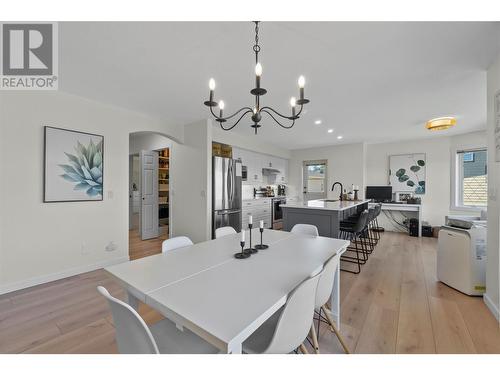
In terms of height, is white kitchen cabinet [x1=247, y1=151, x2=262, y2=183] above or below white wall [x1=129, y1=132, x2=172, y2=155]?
below

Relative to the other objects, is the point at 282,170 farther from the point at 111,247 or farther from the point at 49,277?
the point at 49,277

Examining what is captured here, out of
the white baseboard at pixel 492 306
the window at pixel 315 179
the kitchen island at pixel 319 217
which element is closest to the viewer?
the white baseboard at pixel 492 306

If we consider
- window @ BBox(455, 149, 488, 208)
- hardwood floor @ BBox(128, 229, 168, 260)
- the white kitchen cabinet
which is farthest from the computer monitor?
hardwood floor @ BBox(128, 229, 168, 260)

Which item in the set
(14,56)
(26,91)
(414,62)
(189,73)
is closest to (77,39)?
(14,56)

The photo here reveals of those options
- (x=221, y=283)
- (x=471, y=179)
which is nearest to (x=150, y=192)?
(x=221, y=283)

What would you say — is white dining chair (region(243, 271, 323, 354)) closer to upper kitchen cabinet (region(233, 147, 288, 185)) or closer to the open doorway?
the open doorway

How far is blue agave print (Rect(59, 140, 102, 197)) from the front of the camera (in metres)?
2.87

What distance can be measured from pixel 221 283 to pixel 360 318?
62.0 inches

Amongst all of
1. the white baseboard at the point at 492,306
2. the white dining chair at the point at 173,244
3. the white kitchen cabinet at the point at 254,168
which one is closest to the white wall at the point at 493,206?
the white baseboard at the point at 492,306

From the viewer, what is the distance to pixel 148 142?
5.45 m

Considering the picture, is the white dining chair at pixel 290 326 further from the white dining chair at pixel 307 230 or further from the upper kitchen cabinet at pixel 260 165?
the upper kitchen cabinet at pixel 260 165

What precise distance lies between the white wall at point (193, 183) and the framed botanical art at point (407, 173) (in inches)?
192

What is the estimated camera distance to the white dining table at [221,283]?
0.83 meters

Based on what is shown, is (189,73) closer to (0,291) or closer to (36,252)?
(36,252)
